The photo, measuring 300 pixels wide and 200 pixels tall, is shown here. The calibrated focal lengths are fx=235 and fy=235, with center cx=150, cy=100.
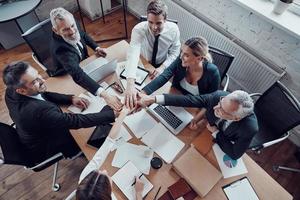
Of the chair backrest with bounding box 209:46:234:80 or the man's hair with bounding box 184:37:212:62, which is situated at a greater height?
the man's hair with bounding box 184:37:212:62

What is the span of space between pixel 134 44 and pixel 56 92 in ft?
2.75

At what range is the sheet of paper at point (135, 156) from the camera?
1683 mm

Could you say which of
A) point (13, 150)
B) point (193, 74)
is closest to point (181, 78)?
point (193, 74)

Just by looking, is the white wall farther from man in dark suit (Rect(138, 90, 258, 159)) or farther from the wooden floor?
man in dark suit (Rect(138, 90, 258, 159))

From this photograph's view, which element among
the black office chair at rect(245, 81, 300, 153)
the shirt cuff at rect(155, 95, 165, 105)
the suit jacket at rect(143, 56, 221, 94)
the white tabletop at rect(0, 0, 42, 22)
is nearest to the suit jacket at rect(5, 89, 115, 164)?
the shirt cuff at rect(155, 95, 165, 105)

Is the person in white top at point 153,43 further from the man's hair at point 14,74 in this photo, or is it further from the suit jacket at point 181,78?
the man's hair at point 14,74

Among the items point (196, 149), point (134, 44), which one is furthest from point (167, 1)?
point (196, 149)

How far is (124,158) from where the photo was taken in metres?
1.71

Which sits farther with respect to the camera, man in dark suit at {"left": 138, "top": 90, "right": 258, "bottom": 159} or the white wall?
the white wall

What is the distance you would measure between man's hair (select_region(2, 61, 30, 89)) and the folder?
4.01 feet

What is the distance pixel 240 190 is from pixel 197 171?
0.32 m

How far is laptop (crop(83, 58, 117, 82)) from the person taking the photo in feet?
6.77

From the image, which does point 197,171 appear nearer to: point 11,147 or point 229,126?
point 229,126

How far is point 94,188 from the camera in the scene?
120 cm
